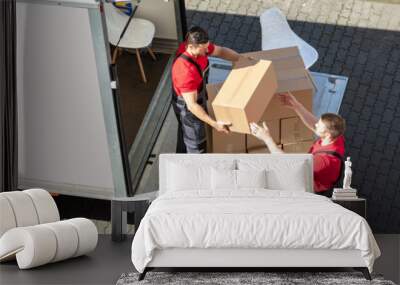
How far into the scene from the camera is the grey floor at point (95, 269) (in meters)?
5.93

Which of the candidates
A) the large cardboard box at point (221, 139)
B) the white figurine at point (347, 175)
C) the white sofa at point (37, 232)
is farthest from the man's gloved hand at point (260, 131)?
the white sofa at point (37, 232)

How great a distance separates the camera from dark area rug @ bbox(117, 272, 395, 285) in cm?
576

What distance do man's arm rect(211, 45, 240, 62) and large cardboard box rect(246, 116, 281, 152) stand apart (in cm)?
67

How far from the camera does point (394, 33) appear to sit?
7828 millimetres

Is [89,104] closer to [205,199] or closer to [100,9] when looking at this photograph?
[100,9]

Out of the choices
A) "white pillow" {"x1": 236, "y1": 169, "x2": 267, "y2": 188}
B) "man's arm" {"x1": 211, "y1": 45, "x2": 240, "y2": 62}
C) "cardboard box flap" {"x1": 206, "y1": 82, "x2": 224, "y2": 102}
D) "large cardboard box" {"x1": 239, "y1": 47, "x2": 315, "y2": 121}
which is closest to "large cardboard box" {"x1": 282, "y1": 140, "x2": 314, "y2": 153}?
"large cardboard box" {"x1": 239, "y1": 47, "x2": 315, "y2": 121}

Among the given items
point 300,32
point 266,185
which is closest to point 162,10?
point 300,32

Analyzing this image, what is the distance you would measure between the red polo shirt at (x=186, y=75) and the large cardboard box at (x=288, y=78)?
1.13 feet

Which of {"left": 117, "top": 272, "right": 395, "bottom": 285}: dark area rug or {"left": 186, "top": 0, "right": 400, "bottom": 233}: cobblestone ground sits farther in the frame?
{"left": 186, "top": 0, "right": 400, "bottom": 233}: cobblestone ground

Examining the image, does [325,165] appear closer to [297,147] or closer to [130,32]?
[297,147]

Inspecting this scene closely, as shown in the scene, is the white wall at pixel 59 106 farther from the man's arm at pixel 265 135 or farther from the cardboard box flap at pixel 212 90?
the man's arm at pixel 265 135

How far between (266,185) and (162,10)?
178 centimetres

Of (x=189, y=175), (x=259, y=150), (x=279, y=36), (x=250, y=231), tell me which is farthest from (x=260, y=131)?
(x=250, y=231)

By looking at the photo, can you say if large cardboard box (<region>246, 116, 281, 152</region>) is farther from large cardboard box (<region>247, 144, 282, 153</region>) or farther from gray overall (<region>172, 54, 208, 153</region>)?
gray overall (<region>172, 54, 208, 153</region>)
